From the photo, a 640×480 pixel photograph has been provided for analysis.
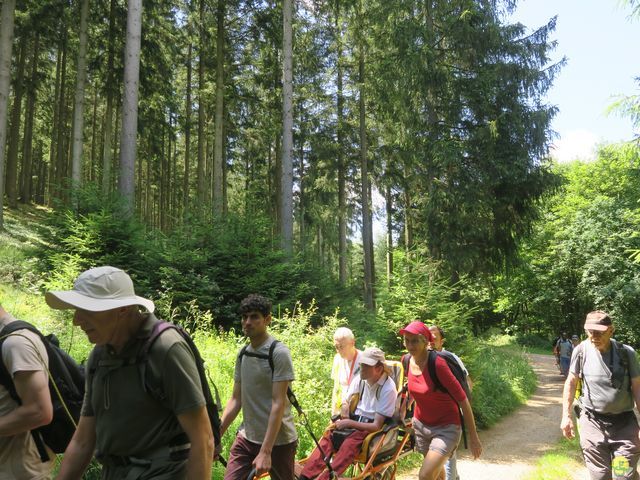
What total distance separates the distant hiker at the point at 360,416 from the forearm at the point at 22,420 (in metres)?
2.60

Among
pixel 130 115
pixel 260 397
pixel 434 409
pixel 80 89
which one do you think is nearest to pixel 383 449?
pixel 434 409

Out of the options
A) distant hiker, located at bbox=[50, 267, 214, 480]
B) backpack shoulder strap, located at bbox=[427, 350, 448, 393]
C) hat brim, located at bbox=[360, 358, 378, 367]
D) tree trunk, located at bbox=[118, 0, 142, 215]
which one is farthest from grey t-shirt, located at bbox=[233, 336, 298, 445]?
tree trunk, located at bbox=[118, 0, 142, 215]

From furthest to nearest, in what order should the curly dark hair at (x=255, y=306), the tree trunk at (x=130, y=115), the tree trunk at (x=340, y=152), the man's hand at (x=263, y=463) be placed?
1. the tree trunk at (x=340, y=152)
2. the tree trunk at (x=130, y=115)
3. the curly dark hair at (x=255, y=306)
4. the man's hand at (x=263, y=463)

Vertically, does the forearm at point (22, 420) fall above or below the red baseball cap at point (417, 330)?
below

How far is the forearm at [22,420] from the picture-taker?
228 centimetres

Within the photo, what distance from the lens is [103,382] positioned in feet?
6.64

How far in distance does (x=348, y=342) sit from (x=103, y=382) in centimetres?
366

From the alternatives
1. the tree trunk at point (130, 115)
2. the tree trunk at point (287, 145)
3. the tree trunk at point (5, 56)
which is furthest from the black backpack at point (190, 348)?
the tree trunk at point (5, 56)

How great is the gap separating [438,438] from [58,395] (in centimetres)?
329

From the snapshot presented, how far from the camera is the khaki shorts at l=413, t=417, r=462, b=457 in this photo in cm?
429

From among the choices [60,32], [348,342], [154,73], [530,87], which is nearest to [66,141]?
[60,32]

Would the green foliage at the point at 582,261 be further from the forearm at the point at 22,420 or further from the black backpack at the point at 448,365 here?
the forearm at the point at 22,420

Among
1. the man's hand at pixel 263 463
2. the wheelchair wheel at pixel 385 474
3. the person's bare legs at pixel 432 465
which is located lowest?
the wheelchair wheel at pixel 385 474

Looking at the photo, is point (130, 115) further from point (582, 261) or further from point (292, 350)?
point (582, 261)
